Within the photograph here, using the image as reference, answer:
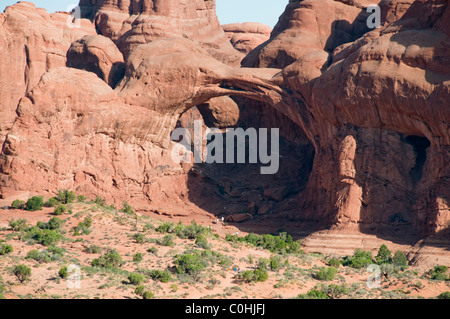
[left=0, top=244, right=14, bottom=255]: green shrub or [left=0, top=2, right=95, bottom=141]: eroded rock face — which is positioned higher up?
[left=0, top=2, right=95, bottom=141]: eroded rock face

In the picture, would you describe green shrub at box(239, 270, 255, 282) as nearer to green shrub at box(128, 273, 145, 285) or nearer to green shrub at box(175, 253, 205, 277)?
green shrub at box(175, 253, 205, 277)

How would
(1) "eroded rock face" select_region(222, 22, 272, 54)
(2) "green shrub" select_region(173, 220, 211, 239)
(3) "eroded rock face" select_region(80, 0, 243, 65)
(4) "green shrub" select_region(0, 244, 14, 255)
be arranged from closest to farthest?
1. (4) "green shrub" select_region(0, 244, 14, 255)
2. (2) "green shrub" select_region(173, 220, 211, 239)
3. (3) "eroded rock face" select_region(80, 0, 243, 65)
4. (1) "eroded rock face" select_region(222, 22, 272, 54)

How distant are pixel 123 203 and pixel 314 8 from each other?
18.7 m

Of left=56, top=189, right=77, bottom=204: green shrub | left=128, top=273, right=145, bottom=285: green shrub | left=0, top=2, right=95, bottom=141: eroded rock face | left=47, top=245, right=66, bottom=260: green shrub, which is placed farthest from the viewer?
left=0, top=2, right=95, bottom=141: eroded rock face

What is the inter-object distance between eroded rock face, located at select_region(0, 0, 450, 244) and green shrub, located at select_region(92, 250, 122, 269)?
10658 millimetres

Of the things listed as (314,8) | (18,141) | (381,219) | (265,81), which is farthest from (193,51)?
(381,219)

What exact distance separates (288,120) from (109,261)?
21.0 meters

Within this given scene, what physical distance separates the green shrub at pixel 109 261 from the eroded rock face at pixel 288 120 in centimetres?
1066

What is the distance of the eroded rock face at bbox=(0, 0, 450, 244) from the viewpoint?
43938 mm

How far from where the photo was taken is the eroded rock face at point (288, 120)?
43.9 m

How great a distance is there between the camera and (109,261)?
122ft

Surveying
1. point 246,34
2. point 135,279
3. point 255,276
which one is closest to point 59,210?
point 135,279

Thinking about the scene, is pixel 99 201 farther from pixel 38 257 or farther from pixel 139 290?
pixel 139 290

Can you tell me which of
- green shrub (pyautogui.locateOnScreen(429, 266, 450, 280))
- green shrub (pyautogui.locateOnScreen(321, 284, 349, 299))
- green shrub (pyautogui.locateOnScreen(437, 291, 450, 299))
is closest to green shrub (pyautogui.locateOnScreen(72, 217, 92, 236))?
green shrub (pyautogui.locateOnScreen(321, 284, 349, 299))
